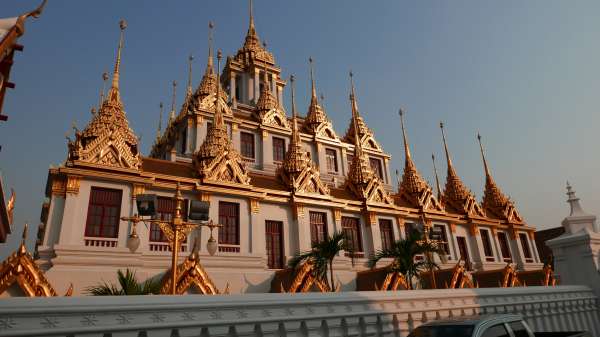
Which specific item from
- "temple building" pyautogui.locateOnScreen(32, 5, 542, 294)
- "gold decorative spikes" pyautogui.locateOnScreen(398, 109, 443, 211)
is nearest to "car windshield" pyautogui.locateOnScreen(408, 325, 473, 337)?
"temple building" pyautogui.locateOnScreen(32, 5, 542, 294)

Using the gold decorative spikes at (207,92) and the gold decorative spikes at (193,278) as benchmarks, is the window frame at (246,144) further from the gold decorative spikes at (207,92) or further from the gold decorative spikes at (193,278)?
the gold decorative spikes at (193,278)

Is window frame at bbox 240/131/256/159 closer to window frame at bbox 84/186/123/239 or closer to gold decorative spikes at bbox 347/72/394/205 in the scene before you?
gold decorative spikes at bbox 347/72/394/205

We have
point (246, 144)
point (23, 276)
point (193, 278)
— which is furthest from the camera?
point (246, 144)

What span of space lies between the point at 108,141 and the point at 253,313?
1491 cm

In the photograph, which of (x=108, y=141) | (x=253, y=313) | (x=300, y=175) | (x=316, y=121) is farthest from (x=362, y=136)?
(x=253, y=313)

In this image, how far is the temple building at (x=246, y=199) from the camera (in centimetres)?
1505

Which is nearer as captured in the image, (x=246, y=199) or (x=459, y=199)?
(x=246, y=199)

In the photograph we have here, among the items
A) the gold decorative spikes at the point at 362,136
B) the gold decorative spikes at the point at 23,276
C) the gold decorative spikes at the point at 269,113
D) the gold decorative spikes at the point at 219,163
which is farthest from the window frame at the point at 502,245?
the gold decorative spikes at the point at 23,276

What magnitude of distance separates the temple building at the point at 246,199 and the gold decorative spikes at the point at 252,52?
0.69 metres

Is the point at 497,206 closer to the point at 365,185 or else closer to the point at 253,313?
Answer: the point at 365,185

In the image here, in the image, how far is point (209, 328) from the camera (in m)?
3.92

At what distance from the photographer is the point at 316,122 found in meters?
34.2

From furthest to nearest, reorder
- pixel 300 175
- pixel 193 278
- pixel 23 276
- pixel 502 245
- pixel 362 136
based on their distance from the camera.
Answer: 1. pixel 362 136
2. pixel 502 245
3. pixel 300 175
4. pixel 193 278
5. pixel 23 276

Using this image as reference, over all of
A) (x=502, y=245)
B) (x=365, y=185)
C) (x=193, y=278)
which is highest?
(x=365, y=185)
